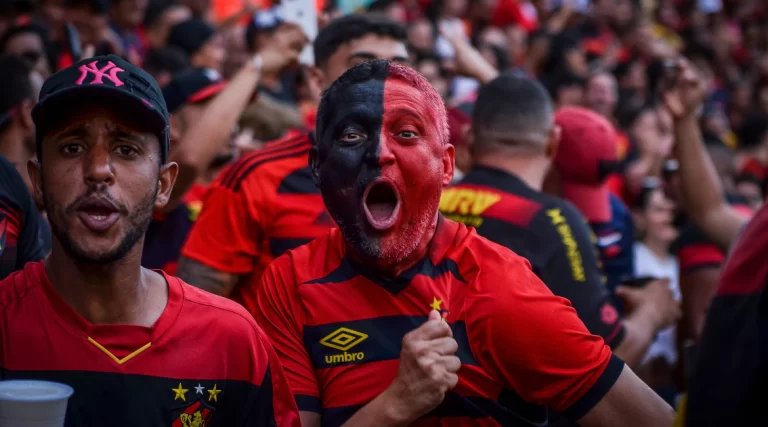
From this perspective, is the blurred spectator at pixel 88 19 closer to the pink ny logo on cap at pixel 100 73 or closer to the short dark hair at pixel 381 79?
the short dark hair at pixel 381 79

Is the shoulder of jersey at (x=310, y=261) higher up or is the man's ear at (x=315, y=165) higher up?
the man's ear at (x=315, y=165)

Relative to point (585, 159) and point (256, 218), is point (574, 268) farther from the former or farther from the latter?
point (585, 159)

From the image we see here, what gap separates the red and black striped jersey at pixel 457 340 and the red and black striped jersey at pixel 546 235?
1.18 meters

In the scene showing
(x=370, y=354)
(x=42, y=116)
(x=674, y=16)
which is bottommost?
(x=674, y=16)

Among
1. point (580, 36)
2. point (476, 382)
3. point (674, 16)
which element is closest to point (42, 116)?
point (476, 382)

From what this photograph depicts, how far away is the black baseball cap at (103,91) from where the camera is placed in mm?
2578

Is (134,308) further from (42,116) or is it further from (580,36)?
(580,36)

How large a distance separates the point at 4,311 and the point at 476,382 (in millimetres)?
1220

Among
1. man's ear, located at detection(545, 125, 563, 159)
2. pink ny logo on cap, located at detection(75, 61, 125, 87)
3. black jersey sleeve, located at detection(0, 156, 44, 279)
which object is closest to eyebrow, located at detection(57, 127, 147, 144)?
pink ny logo on cap, located at detection(75, 61, 125, 87)

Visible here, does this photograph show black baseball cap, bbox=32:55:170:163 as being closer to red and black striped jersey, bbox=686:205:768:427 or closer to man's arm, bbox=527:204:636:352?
red and black striped jersey, bbox=686:205:768:427

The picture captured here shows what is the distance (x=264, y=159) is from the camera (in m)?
4.43

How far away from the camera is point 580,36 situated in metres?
14.2

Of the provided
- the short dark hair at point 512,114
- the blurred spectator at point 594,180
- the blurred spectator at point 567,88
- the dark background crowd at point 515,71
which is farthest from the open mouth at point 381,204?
the blurred spectator at point 567,88

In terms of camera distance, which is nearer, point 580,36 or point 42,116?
point 42,116
